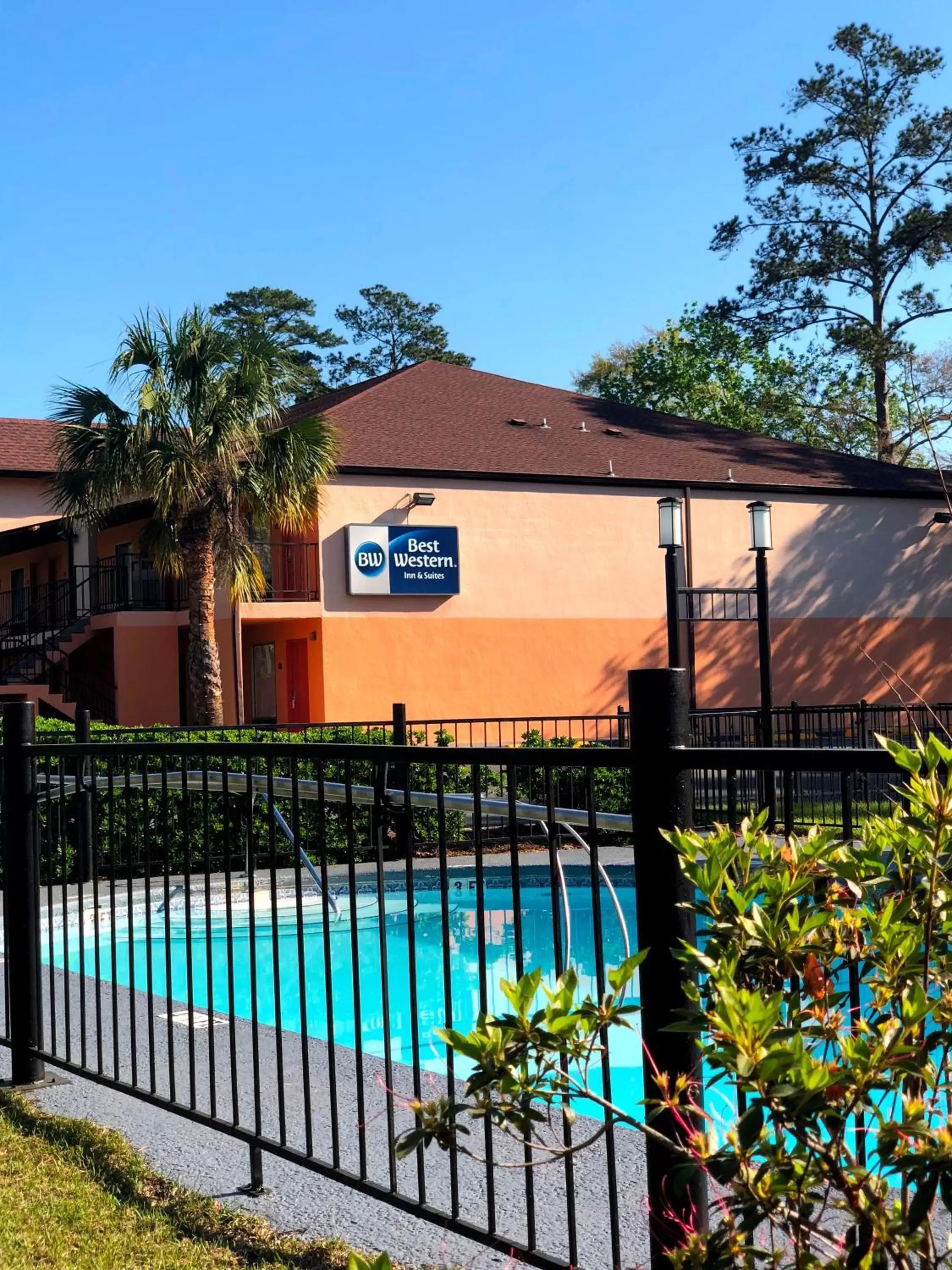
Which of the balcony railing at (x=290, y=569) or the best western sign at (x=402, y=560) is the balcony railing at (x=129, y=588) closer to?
the balcony railing at (x=290, y=569)

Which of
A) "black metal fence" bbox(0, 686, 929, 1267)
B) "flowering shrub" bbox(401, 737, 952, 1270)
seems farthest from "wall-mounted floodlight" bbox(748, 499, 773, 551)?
"flowering shrub" bbox(401, 737, 952, 1270)

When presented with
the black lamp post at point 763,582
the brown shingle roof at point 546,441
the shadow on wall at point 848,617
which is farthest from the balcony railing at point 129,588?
the black lamp post at point 763,582

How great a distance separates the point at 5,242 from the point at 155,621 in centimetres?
1112

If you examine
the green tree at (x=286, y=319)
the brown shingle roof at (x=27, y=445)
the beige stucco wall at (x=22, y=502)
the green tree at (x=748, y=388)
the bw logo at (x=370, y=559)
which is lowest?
the bw logo at (x=370, y=559)

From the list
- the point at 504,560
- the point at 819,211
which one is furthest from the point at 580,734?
the point at 819,211

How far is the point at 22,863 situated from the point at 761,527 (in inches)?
558

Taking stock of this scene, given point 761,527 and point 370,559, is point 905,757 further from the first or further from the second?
point 370,559

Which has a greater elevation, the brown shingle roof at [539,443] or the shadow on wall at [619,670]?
the brown shingle roof at [539,443]

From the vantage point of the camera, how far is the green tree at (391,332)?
64.1 meters

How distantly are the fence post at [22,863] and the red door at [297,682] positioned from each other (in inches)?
853

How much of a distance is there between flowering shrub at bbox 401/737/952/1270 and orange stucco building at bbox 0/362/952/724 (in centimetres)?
2380

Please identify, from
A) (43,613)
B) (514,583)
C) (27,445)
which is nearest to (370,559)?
(514,583)

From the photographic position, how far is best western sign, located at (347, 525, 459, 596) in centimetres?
2678

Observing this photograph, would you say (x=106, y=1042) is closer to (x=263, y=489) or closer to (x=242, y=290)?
(x=263, y=489)
